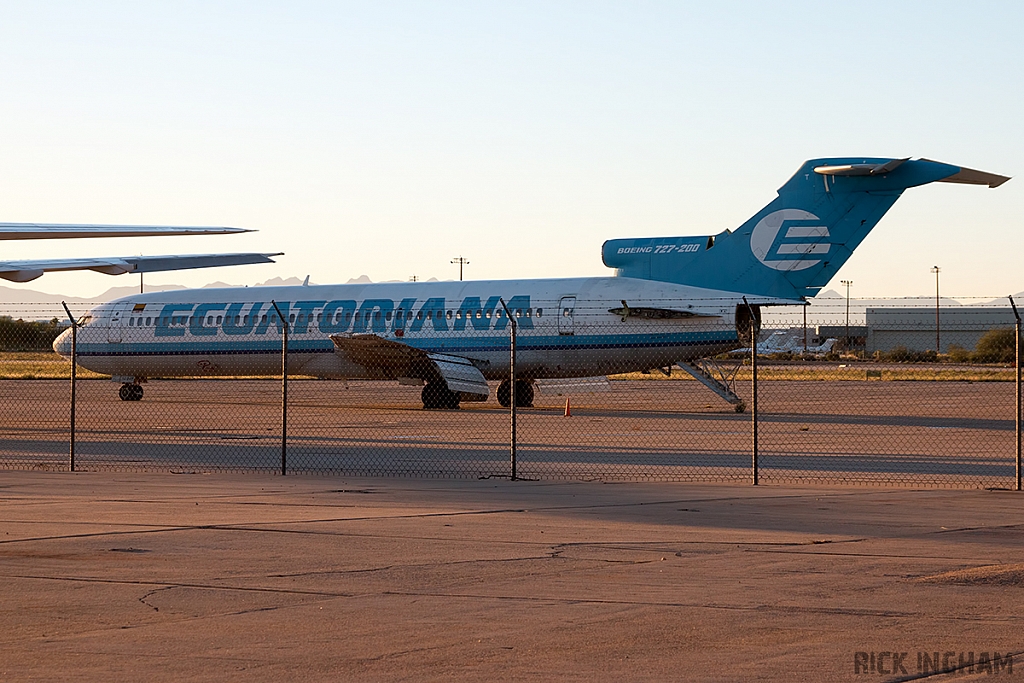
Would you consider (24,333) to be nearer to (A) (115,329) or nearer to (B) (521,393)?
(A) (115,329)

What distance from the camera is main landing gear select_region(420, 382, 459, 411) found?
3158 centimetres

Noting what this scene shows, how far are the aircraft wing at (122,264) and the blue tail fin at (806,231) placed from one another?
993cm

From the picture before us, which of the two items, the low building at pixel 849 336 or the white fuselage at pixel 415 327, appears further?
the low building at pixel 849 336

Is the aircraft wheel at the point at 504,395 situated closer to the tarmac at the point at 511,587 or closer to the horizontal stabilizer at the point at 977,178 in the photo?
the horizontal stabilizer at the point at 977,178

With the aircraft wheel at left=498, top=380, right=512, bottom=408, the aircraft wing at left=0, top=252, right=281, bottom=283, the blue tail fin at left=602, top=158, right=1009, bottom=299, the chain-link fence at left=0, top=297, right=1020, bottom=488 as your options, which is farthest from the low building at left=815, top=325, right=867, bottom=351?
the aircraft wing at left=0, top=252, right=281, bottom=283

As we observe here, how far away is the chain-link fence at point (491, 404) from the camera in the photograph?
16609 mm

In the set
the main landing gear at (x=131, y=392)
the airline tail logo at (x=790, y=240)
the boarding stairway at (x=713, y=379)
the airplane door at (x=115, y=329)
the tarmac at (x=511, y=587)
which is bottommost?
the tarmac at (x=511, y=587)

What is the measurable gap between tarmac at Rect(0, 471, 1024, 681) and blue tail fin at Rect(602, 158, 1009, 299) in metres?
14.7

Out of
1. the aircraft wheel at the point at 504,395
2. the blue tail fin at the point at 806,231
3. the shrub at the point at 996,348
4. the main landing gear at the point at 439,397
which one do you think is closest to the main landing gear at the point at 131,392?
the main landing gear at the point at 439,397

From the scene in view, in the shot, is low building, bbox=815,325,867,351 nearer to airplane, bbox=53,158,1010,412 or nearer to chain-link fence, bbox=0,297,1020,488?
chain-link fence, bbox=0,297,1020,488

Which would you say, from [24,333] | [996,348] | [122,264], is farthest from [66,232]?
[996,348]

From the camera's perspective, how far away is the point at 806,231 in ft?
88.8

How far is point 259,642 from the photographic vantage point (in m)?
6.23

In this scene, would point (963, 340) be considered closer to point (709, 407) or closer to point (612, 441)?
point (709, 407)
